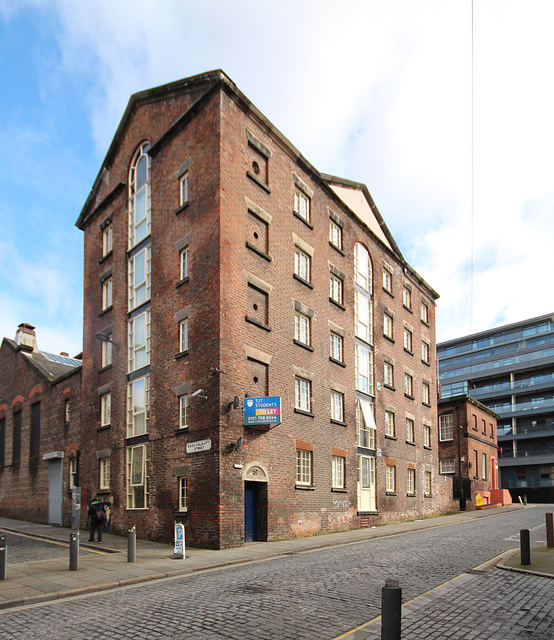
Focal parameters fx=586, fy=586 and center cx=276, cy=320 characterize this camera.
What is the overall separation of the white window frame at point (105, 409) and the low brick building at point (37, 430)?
232cm

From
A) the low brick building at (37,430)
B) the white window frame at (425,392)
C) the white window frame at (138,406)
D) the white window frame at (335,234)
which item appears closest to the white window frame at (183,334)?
the white window frame at (138,406)

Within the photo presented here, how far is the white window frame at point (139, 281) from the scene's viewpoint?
24.1 metres

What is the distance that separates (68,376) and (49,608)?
20.1m

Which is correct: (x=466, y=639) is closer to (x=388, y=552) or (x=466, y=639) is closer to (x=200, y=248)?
(x=388, y=552)

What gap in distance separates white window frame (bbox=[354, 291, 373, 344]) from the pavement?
10.6m

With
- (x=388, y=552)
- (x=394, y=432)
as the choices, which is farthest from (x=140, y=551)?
(x=394, y=432)

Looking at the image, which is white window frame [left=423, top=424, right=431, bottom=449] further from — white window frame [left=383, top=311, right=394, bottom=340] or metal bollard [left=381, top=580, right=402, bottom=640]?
metal bollard [left=381, top=580, right=402, bottom=640]

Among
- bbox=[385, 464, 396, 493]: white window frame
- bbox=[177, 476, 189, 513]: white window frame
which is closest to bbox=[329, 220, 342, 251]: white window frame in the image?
bbox=[385, 464, 396, 493]: white window frame

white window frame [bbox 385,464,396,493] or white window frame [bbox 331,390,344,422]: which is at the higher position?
white window frame [bbox 331,390,344,422]

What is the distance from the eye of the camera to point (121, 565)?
14.5 metres

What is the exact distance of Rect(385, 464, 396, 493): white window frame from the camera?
A: 30234 millimetres

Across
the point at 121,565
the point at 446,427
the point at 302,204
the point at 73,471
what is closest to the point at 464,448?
the point at 446,427

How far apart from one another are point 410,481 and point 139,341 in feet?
60.1

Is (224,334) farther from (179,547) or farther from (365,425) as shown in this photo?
(365,425)
